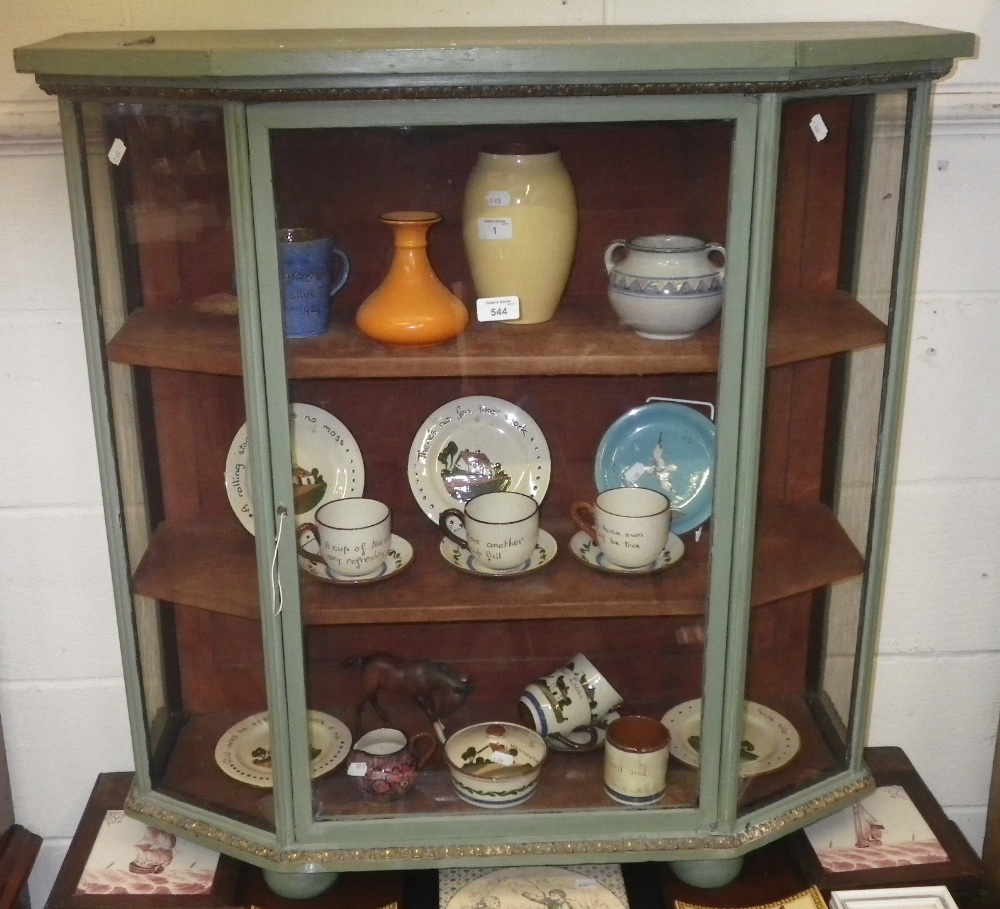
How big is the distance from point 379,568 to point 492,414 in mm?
232

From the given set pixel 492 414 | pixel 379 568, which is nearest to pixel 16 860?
pixel 379 568

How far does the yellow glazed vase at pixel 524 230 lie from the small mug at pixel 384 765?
22.1 inches

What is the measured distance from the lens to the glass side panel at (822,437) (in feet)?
3.97

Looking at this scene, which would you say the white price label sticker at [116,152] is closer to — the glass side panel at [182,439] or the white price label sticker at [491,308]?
the glass side panel at [182,439]

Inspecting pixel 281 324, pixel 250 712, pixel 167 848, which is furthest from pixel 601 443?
pixel 167 848

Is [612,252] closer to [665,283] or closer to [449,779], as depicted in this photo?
[665,283]

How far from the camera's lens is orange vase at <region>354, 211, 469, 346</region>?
1.26 m

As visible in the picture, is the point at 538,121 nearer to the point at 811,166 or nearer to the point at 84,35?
the point at 811,166

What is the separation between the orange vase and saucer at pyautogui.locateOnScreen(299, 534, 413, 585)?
0.88 ft

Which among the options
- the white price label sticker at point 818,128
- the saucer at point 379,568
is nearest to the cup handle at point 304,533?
the saucer at point 379,568

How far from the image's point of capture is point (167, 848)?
4.98ft

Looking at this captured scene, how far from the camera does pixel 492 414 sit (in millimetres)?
1373

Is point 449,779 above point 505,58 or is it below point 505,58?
below

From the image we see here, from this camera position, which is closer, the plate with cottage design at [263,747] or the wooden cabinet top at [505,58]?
the wooden cabinet top at [505,58]
